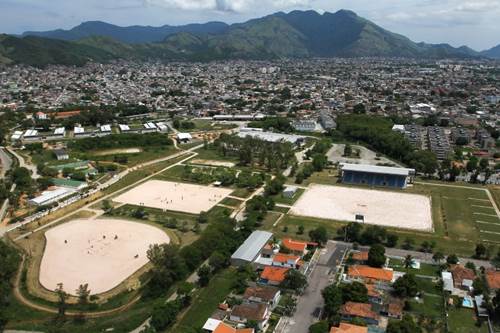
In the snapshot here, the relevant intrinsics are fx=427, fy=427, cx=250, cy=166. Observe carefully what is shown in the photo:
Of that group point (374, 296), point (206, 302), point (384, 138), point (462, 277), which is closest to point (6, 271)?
point (206, 302)

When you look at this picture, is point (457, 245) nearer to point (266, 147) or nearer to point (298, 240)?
point (298, 240)

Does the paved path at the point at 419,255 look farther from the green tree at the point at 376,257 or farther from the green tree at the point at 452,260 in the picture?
the green tree at the point at 376,257

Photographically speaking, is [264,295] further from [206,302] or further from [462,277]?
[462,277]

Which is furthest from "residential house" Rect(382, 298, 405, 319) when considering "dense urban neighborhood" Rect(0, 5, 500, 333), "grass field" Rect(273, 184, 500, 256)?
"grass field" Rect(273, 184, 500, 256)

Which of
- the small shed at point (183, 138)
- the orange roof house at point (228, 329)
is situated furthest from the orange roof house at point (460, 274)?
the small shed at point (183, 138)

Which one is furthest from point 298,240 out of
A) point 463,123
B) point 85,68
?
point 85,68

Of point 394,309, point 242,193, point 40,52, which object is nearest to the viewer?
point 394,309
